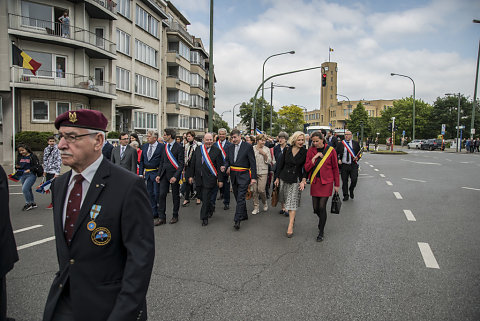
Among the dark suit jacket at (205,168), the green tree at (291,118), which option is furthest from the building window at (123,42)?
the green tree at (291,118)

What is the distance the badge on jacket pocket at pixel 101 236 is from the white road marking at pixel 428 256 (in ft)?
14.7

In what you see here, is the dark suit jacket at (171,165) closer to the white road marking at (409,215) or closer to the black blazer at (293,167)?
the black blazer at (293,167)

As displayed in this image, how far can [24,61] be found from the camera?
14.4 m

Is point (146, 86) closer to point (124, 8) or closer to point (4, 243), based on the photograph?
point (124, 8)

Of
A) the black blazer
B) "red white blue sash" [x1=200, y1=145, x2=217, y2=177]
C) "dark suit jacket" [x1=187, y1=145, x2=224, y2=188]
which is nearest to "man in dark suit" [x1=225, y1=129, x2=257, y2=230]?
"dark suit jacket" [x1=187, y1=145, x2=224, y2=188]

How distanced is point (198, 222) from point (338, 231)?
2.91 meters

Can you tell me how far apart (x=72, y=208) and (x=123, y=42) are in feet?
95.8

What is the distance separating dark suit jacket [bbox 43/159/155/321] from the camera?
1.83m

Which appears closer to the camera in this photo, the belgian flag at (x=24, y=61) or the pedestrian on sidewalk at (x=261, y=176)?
the pedestrian on sidewalk at (x=261, y=176)

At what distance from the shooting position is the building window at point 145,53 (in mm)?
30062

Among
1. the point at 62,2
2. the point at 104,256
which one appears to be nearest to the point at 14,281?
the point at 104,256

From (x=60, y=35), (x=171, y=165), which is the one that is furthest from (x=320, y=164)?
(x=60, y=35)

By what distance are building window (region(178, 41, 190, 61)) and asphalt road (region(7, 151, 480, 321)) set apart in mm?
34475

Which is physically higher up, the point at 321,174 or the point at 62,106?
the point at 62,106
